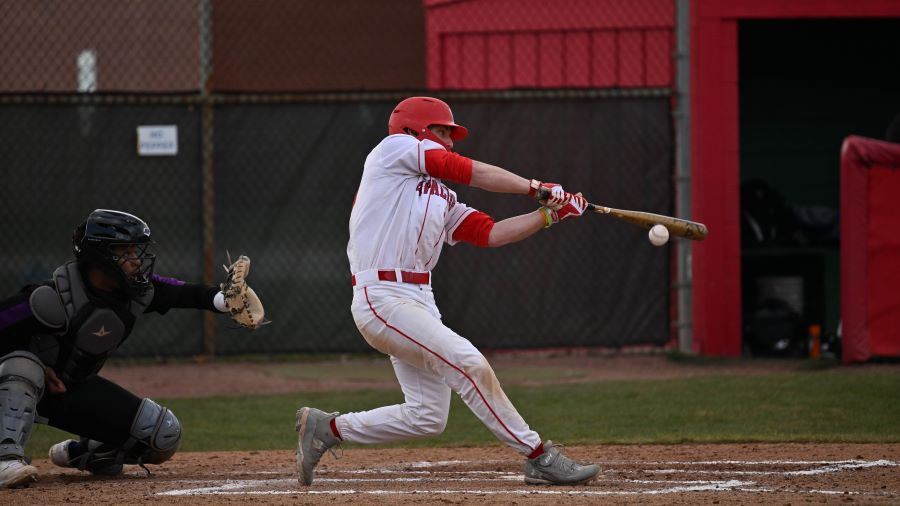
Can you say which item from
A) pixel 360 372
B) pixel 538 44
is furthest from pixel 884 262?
pixel 360 372

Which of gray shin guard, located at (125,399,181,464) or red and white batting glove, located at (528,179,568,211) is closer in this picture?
red and white batting glove, located at (528,179,568,211)

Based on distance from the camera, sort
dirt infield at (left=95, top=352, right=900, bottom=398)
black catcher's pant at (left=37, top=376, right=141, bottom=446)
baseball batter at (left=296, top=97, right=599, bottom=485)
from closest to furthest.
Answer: baseball batter at (left=296, top=97, right=599, bottom=485), black catcher's pant at (left=37, top=376, right=141, bottom=446), dirt infield at (left=95, top=352, right=900, bottom=398)

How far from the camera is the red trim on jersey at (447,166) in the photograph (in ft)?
16.8

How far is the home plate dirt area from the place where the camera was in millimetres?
4848

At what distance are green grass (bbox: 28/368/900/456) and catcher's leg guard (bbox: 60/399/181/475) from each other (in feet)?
3.68

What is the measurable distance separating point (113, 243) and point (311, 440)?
1.18 metres

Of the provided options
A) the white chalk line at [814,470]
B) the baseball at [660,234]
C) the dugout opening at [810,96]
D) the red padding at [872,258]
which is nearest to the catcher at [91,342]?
the baseball at [660,234]

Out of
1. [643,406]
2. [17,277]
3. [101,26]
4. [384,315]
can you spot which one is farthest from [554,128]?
[101,26]

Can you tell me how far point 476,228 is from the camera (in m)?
5.45

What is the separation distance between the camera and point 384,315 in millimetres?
5148

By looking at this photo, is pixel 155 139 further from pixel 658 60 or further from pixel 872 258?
pixel 872 258

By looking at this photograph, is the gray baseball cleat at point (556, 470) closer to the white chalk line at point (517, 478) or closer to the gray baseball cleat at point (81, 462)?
the white chalk line at point (517, 478)

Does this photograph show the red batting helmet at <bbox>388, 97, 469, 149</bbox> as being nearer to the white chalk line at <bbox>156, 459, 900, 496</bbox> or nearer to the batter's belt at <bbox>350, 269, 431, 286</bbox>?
the batter's belt at <bbox>350, 269, 431, 286</bbox>

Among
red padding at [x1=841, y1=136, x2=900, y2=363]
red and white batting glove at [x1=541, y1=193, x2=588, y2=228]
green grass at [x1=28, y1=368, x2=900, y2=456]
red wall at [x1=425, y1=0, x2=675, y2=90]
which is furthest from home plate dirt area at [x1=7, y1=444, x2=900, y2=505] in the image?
red wall at [x1=425, y1=0, x2=675, y2=90]
